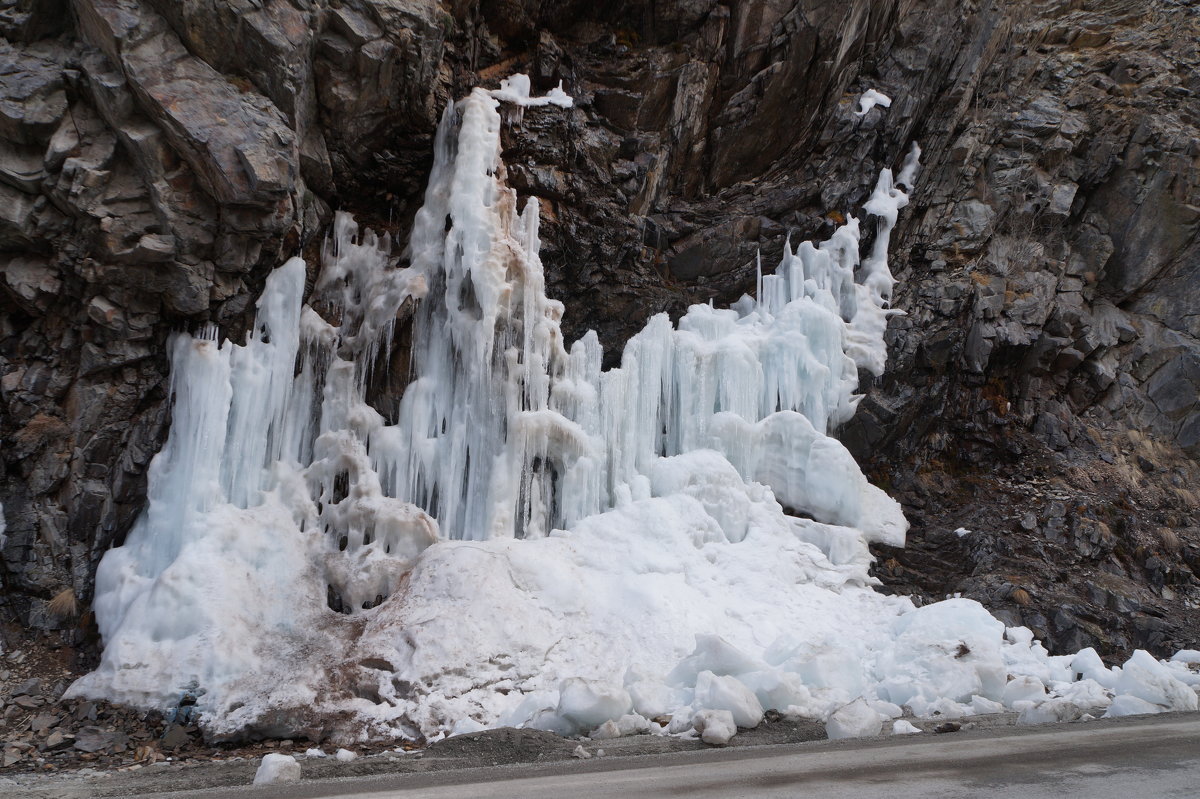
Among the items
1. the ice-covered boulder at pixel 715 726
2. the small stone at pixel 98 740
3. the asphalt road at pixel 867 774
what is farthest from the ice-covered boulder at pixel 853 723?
the small stone at pixel 98 740

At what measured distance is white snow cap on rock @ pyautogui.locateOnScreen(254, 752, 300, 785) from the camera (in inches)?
226

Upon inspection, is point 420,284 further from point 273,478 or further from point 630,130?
point 630,130

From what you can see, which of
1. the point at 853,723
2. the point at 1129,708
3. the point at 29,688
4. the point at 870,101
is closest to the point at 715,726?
the point at 853,723

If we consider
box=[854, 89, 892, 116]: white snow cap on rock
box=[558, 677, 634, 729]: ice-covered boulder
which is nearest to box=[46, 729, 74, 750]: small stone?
box=[558, 677, 634, 729]: ice-covered boulder

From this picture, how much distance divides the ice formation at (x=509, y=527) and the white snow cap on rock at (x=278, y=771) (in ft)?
7.17

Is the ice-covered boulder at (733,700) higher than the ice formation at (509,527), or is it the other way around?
the ice formation at (509,527)

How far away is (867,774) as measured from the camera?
462 cm

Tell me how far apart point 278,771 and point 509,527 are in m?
5.72

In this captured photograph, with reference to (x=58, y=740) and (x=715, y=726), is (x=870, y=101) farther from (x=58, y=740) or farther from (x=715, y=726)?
(x=58, y=740)

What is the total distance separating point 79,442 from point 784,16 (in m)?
13.5

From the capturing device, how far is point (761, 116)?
1527cm

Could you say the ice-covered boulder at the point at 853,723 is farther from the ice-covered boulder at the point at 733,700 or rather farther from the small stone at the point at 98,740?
the small stone at the point at 98,740

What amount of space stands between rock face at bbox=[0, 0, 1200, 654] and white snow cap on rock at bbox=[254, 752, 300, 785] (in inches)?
223

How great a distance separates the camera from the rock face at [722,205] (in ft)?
32.2
